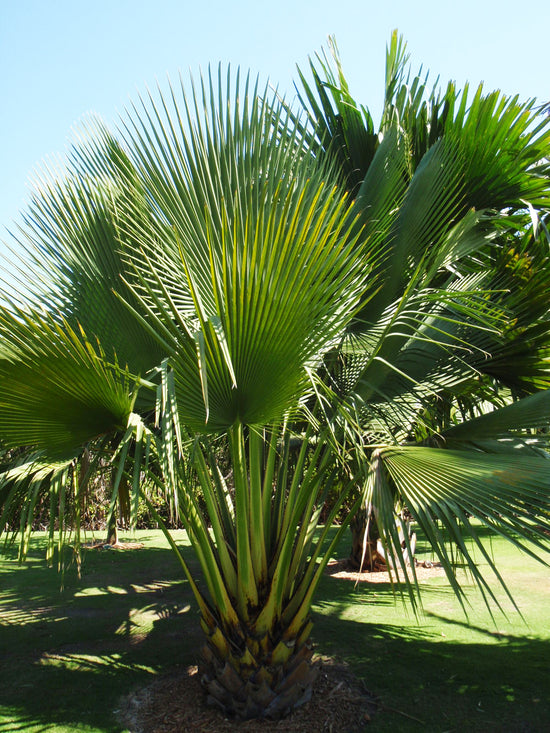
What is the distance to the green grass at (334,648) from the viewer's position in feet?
10.6

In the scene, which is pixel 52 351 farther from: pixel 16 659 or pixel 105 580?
pixel 105 580

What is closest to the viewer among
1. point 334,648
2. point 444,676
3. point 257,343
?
point 257,343

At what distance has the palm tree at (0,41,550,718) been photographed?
7.05 ft

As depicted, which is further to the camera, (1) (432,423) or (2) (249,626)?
(1) (432,423)

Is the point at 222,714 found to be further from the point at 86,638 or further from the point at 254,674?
the point at 86,638

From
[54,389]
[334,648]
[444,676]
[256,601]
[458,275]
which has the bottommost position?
[444,676]

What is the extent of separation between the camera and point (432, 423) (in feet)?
13.5

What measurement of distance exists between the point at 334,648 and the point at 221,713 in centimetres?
146

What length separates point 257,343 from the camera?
87.1 inches

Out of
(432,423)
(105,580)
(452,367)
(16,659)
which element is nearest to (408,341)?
(452,367)

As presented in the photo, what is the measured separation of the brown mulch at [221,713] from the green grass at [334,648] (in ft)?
0.36

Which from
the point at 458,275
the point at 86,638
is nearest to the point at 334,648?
the point at 86,638

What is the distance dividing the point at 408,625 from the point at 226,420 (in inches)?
140

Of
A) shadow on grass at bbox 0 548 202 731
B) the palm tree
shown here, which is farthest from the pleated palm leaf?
shadow on grass at bbox 0 548 202 731
